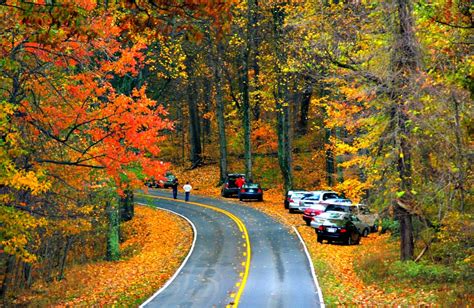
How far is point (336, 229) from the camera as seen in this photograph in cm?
2466

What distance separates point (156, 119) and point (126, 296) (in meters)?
5.85

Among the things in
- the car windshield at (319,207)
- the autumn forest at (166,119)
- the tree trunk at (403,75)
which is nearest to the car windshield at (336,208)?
the car windshield at (319,207)

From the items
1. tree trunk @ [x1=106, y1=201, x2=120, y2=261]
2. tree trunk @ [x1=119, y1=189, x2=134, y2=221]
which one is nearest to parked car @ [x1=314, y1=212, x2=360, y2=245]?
tree trunk @ [x1=106, y1=201, x2=120, y2=261]

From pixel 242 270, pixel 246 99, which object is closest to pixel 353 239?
pixel 242 270

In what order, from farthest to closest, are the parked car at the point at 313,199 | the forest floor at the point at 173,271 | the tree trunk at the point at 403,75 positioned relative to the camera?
the parked car at the point at 313,199
the tree trunk at the point at 403,75
the forest floor at the point at 173,271

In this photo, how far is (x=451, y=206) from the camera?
13.3m

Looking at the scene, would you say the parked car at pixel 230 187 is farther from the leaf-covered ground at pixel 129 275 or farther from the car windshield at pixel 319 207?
the car windshield at pixel 319 207

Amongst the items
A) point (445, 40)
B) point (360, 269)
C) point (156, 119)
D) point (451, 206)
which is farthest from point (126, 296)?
point (445, 40)

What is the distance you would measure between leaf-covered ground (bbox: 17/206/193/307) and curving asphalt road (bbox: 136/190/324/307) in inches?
30.6

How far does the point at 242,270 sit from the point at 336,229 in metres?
6.86

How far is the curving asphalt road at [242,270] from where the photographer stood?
51.0 ft

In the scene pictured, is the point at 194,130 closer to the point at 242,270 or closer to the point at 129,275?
the point at 129,275

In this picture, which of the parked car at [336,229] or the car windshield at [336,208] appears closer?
the parked car at [336,229]

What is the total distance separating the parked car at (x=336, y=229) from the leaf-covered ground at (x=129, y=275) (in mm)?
6508
